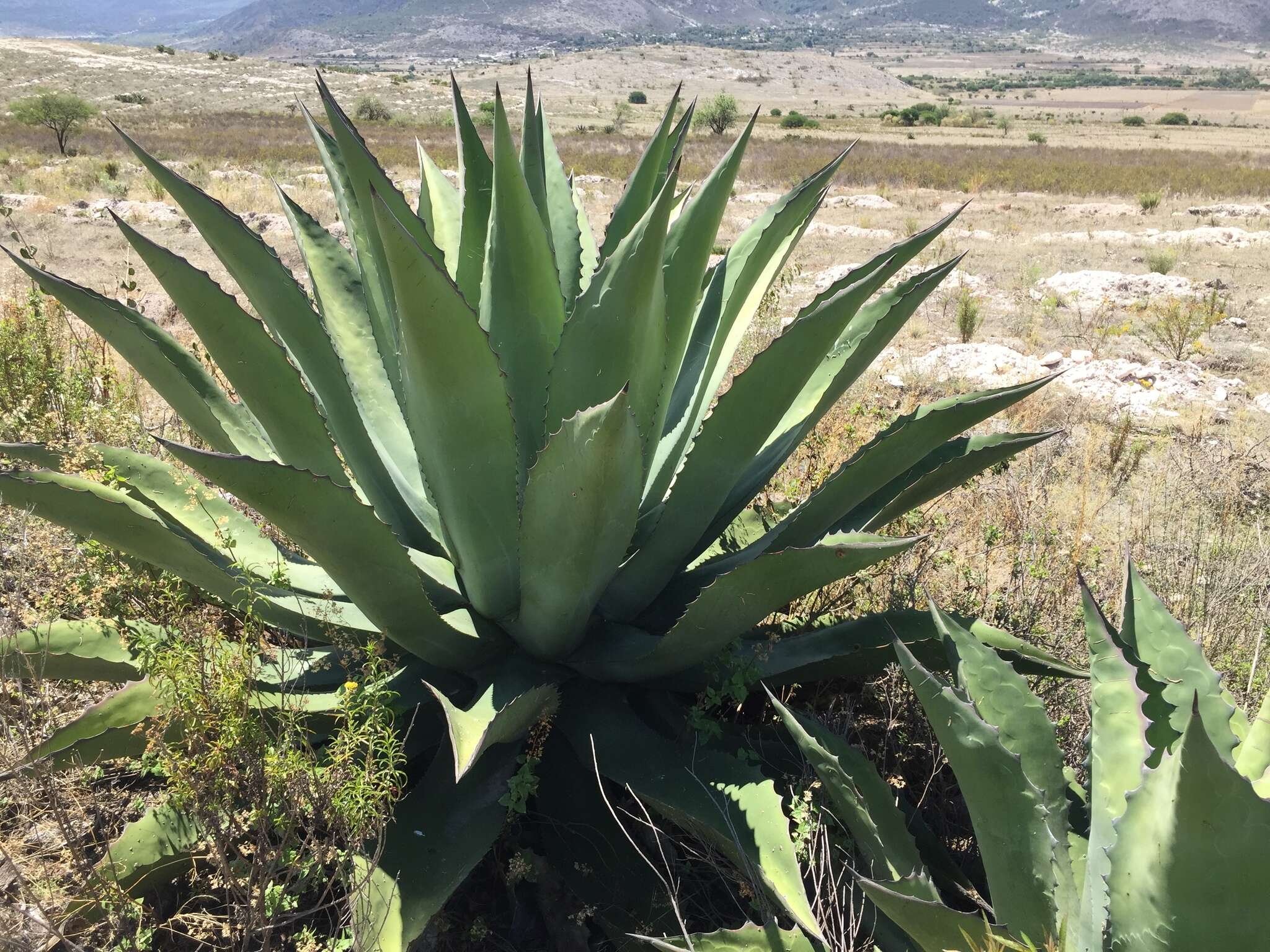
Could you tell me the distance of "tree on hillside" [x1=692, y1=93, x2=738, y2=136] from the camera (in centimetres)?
3794

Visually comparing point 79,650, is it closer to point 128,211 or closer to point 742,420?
point 742,420

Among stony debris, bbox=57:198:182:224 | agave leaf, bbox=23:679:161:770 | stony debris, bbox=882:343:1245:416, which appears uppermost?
agave leaf, bbox=23:679:161:770

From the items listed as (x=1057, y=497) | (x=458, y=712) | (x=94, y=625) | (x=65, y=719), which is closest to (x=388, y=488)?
(x=94, y=625)

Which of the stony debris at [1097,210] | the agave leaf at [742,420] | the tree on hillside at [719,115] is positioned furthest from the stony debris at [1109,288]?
the tree on hillside at [719,115]

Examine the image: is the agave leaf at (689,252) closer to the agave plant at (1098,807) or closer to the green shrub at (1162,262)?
the agave plant at (1098,807)

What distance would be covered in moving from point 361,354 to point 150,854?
1244mm

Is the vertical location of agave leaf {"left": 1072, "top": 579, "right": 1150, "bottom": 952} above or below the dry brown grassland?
above

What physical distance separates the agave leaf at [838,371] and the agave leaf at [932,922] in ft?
3.17

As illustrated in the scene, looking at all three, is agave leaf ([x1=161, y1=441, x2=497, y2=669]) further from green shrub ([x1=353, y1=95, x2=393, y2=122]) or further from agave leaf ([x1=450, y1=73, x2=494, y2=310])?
green shrub ([x1=353, y1=95, x2=393, y2=122])

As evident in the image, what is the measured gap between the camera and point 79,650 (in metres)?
1.74

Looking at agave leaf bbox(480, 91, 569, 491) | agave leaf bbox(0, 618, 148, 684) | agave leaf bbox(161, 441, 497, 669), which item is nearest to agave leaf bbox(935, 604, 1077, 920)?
agave leaf bbox(480, 91, 569, 491)

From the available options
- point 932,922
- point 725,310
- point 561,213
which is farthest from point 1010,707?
point 561,213

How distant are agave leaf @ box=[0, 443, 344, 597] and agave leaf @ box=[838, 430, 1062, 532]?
128 centimetres

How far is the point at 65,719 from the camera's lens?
2.04 m
